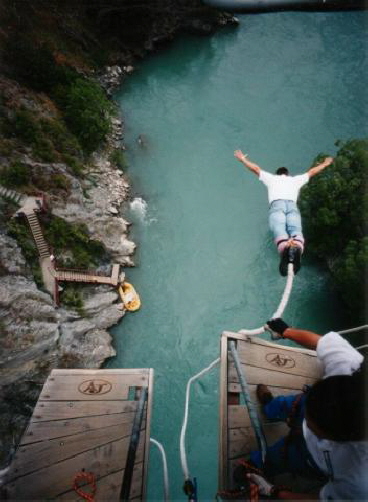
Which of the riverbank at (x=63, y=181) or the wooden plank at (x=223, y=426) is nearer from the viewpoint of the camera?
the wooden plank at (x=223, y=426)

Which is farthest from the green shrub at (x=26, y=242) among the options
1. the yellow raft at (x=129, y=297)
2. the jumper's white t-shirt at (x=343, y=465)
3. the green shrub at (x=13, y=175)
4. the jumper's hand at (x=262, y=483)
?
the jumper's white t-shirt at (x=343, y=465)

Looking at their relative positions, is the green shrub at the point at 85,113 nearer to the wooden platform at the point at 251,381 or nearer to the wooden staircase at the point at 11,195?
the wooden staircase at the point at 11,195

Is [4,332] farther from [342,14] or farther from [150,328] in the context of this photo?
[342,14]

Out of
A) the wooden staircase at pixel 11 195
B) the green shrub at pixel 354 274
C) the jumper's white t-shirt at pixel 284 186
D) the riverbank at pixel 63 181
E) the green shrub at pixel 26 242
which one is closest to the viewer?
the jumper's white t-shirt at pixel 284 186

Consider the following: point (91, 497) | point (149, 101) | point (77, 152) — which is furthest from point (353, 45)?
point (91, 497)

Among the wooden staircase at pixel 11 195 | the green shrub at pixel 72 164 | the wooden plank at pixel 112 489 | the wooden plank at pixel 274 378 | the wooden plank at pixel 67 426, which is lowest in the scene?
the wooden plank at pixel 112 489

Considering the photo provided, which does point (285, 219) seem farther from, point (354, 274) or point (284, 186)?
point (354, 274)

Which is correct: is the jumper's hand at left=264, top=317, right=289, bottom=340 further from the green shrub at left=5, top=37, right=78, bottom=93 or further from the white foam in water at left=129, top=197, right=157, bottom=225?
the green shrub at left=5, top=37, right=78, bottom=93
